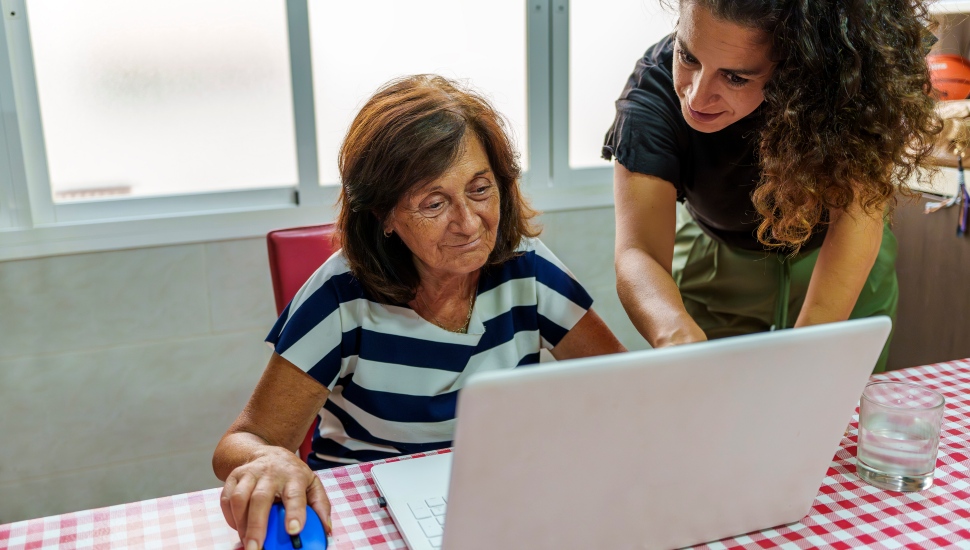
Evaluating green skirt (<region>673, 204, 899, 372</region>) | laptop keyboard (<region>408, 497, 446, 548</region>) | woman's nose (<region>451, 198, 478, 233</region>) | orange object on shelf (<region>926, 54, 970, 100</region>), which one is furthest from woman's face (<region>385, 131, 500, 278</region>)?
orange object on shelf (<region>926, 54, 970, 100</region>)

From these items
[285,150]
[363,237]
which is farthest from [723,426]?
[285,150]

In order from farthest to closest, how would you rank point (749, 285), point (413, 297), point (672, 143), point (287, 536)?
point (749, 285)
point (672, 143)
point (413, 297)
point (287, 536)

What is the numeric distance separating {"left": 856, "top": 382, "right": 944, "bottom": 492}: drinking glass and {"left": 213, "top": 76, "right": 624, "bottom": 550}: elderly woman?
0.48 metres

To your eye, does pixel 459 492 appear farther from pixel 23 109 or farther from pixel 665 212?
pixel 23 109

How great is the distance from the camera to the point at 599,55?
2.74 metres

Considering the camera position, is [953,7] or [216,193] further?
[216,193]

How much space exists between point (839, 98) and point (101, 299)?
1850 mm

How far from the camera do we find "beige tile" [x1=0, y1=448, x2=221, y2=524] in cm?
228

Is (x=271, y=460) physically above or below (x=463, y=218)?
below

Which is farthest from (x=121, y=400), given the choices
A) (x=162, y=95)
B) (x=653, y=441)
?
(x=653, y=441)

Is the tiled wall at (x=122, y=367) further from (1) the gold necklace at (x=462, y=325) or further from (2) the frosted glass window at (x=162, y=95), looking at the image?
(1) the gold necklace at (x=462, y=325)

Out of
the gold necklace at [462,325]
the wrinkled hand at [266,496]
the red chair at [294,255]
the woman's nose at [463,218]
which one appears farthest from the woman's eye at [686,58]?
the wrinkled hand at [266,496]

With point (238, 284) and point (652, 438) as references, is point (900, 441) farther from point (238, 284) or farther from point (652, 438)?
point (238, 284)

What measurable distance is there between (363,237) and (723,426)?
29.1 inches
